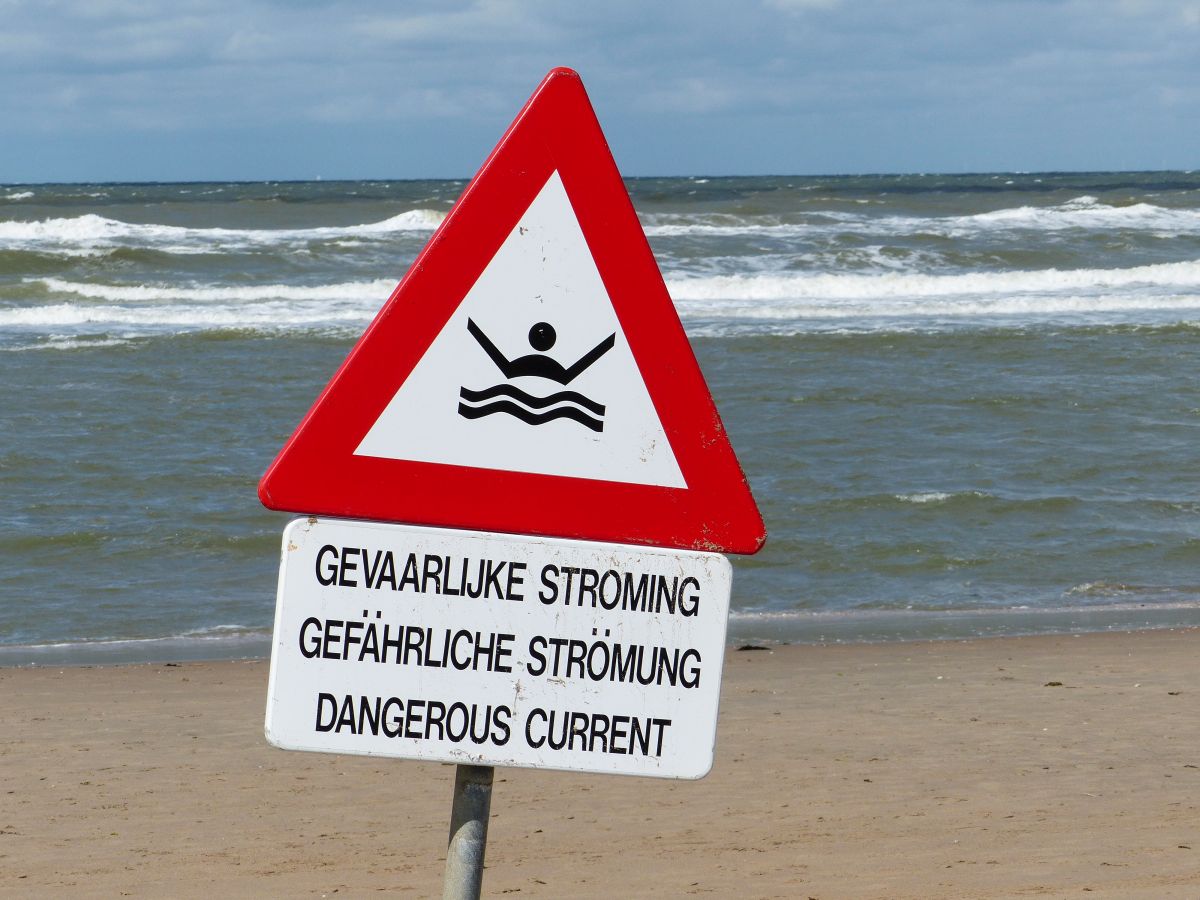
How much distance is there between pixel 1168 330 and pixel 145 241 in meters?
22.9

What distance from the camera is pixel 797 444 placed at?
10344mm

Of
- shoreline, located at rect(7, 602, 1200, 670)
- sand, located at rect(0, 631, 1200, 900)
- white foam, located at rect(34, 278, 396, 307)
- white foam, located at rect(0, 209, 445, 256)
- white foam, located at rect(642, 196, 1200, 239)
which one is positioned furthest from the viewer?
white foam, located at rect(642, 196, 1200, 239)

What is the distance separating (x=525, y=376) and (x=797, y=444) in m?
8.93

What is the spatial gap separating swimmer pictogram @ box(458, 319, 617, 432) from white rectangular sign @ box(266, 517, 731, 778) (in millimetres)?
141

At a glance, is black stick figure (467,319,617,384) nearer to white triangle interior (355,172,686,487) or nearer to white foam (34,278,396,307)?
white triangle interior (355,172,686,487)

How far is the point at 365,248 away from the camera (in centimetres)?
2920

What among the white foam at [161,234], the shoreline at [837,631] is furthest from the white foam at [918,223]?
the shoreline at [837,631]

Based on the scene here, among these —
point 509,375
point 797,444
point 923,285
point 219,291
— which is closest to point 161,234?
point 219,291

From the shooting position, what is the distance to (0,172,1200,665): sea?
23.1 ft

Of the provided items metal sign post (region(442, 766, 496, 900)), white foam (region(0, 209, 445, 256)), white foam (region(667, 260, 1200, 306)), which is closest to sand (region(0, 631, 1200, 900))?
metal sign post (region(442, 766, 496, 900))

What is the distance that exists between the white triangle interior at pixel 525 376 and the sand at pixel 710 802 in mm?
2244

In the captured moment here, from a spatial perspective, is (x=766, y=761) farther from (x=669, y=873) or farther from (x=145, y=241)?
(x=145, y=241)

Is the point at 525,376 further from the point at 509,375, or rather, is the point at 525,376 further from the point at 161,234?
the point at 161,234

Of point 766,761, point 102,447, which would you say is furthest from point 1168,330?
point 766,761
